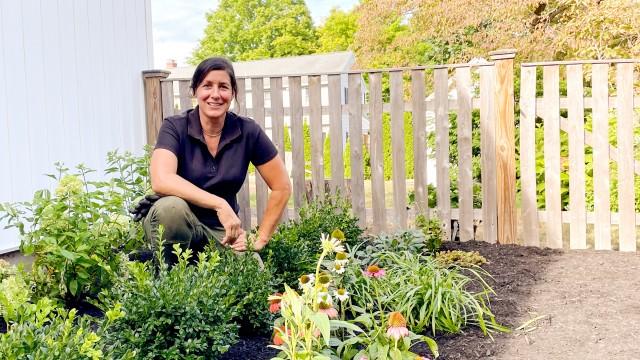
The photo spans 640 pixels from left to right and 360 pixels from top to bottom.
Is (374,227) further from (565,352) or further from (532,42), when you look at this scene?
(532,42)

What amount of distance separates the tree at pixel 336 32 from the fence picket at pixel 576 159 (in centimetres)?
3166

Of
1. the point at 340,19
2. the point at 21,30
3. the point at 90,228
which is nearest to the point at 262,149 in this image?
the point at 90,228

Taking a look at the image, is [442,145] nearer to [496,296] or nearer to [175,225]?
[496,296]

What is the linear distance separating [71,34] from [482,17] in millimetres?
6557

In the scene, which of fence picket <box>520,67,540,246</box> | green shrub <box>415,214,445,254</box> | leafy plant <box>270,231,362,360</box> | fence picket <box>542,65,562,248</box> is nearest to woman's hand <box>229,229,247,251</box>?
leafy plant <box>270,231,362,360</box>

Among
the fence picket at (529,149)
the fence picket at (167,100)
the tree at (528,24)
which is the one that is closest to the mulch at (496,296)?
the fence picket at (529,149)

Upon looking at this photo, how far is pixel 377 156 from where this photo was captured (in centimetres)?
536

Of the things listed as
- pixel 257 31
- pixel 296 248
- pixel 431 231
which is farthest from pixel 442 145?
pixel 257 31

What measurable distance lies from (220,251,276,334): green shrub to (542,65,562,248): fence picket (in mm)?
2951

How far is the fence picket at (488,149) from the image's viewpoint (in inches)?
197

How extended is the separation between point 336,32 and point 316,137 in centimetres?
3214

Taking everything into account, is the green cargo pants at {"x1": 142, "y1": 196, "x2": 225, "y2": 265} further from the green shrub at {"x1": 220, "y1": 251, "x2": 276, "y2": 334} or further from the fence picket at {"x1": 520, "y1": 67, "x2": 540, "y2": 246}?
the fence picket at {"x1": 520, "y1": 67, "x2": 540, "y2": 246}

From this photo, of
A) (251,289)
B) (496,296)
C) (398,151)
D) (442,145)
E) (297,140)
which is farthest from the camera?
(297,140)

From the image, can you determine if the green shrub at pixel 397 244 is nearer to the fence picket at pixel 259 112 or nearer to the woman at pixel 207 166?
the woman at pixel 207 166
